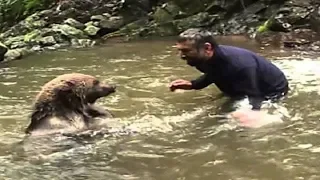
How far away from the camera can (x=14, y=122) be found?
7.82 meters

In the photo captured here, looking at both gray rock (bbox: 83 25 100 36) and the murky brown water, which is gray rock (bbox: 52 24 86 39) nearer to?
gray rock (bbox: 83 25 100 36)

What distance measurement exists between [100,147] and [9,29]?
1555cm

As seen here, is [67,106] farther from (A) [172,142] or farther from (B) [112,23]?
(B) [112,23]

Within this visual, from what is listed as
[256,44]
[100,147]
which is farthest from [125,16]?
[100,147]

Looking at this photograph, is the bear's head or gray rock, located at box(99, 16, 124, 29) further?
gray rock, located at box(99, 16, 124, 29)

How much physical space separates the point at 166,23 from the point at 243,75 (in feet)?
36.1

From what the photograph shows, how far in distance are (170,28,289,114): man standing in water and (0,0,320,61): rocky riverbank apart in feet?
17.7

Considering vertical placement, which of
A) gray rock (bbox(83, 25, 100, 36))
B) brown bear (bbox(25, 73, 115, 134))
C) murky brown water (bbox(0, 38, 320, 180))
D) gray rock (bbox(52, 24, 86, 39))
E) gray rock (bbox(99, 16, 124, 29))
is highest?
brown bear (bbox(25, 73, 115, 134))

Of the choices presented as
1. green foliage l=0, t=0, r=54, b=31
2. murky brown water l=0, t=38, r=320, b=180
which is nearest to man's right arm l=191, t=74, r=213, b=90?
murky brown water l=0, t=38, r=320, b=180

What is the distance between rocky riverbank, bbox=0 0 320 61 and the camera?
49.2ft

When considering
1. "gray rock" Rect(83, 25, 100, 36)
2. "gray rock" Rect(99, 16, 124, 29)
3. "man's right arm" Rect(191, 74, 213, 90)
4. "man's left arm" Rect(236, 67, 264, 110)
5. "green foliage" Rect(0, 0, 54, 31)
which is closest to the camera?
"man's left arm" Rect(236, 67, 264, 110)

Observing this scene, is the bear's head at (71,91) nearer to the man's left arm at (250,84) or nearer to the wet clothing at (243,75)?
the wet clothing at (243,75)

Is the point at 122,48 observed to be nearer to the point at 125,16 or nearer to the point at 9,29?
the point at 125,16

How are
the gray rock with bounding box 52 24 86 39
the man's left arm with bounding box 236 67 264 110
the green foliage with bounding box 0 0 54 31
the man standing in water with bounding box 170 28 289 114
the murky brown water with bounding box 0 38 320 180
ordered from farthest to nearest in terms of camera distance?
the green foliage with bounding box 0 0 54 31 → the gray rock with bounding box 52 24 86 39 → the man's left arm with bounding box 236 67 264 110 → the man standing in water with bounding box 170 28 289 114 → the murky brown water with bounding box 0 38 320 180
